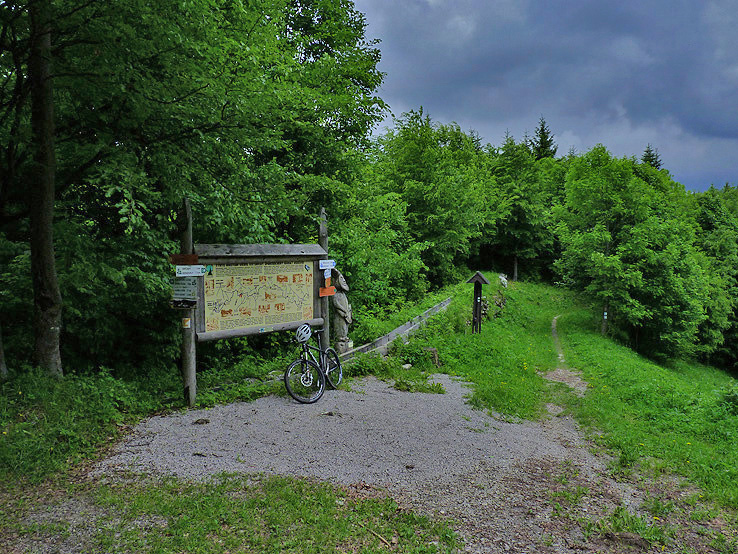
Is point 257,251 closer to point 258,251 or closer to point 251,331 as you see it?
point 258,251

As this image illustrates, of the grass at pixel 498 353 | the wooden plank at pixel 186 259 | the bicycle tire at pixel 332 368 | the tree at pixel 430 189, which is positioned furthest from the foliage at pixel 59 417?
the tree at pixel 430 189

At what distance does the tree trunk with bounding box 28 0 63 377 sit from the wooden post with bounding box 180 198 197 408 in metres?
1.75

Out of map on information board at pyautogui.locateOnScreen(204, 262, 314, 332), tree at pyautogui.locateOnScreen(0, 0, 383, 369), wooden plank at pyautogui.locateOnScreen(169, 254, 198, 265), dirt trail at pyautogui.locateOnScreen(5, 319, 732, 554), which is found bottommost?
dirt trail at pyautogui.locateOnScreen(5, 319, 732, 554)

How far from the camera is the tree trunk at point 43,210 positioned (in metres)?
6.12

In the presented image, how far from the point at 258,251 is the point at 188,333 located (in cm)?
177

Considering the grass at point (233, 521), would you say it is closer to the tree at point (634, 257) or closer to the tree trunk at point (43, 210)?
the tree trunk at point (43, 210)

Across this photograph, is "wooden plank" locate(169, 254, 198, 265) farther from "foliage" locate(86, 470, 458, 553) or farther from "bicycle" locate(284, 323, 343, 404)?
"foliage" locate(86, 470, 458, 553)

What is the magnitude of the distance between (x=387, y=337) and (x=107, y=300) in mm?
6672

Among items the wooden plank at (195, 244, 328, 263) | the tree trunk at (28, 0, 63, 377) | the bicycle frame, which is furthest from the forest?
the bicycle frame

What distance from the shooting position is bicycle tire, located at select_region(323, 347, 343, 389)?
27.8 feet

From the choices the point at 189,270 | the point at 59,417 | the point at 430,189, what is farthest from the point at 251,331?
the point at 430,189

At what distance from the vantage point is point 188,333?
7168mm

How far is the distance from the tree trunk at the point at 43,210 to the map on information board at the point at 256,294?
2.14m

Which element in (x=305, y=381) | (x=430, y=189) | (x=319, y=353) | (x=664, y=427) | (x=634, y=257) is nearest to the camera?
(x=305, y=381)
